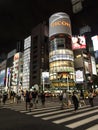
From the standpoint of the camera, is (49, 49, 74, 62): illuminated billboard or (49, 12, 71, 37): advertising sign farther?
(49, 12, 71, 37): advertising sign

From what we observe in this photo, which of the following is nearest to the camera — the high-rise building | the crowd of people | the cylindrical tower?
the crowd of people

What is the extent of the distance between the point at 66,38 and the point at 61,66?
54.0ft

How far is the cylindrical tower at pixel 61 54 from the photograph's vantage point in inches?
3120

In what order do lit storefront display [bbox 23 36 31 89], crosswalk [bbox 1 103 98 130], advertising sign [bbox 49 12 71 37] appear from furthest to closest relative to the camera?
lit storefront display [bbox 23 36 31 89]
advertising sign [bbox 49 12 71 37]
crosswalk [bbox 1 103 98 130]

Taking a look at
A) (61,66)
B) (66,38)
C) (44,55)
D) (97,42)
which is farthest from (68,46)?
(97,42)

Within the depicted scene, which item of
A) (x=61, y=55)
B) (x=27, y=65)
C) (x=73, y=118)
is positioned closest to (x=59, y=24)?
(x=61, y=55)

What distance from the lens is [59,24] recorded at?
88.5 m

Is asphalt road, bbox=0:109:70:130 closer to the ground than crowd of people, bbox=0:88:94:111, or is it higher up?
closer to the ground

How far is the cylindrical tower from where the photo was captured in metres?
79.3

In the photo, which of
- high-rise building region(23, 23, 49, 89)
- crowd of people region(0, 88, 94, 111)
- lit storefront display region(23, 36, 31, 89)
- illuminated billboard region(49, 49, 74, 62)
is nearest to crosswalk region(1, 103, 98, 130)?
crowd of people region(0, 88, 94, 111)

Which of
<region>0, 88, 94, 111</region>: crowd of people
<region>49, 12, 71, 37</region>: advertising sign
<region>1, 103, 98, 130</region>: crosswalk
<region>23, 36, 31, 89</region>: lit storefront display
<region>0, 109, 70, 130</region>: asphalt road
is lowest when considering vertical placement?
<region>1, 103, 98, 130</region>: crosswalk

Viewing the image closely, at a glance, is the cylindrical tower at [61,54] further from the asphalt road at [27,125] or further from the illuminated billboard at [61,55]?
the asphalt road at [27,125]

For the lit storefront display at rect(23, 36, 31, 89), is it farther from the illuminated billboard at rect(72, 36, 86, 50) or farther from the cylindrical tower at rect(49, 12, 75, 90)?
the illuminated billboard at rect(72, 36, 86, 50)

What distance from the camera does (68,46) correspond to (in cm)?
8644
